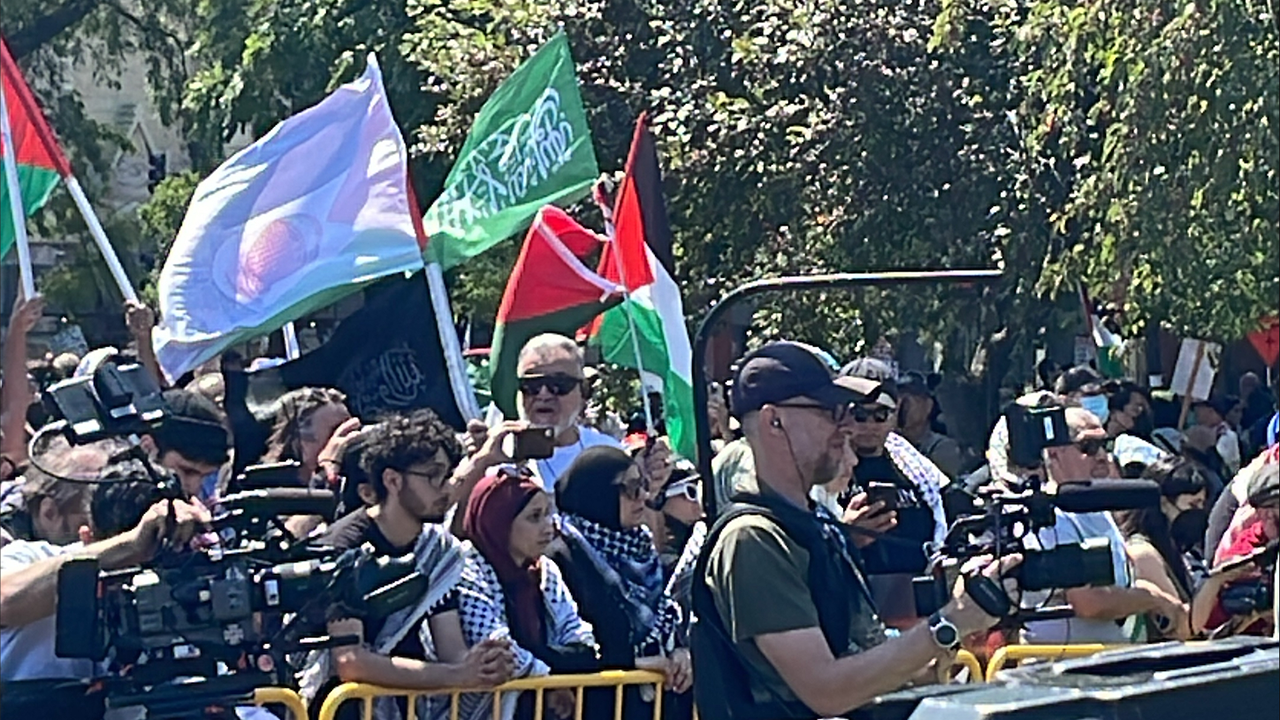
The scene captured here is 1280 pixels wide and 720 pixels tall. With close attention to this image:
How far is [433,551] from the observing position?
5.64 metres

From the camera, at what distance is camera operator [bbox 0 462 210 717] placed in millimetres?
4758

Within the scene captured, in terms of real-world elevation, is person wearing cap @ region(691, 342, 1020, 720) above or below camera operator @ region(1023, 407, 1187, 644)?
above

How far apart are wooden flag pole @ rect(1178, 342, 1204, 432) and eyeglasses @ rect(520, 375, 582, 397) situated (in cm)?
949

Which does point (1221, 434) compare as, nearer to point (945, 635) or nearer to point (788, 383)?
point (788, 383)

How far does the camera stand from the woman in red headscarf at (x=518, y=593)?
5.83m

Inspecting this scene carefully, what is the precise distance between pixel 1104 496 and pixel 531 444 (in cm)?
194

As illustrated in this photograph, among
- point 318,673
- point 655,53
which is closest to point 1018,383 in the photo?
point 655,53

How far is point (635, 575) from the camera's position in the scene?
251 inches

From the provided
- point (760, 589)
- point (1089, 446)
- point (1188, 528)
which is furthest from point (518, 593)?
point (1188, 528)

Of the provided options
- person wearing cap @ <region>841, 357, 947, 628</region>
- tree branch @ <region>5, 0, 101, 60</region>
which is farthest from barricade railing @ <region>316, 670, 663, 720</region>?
tree branch @ <region>5, 0, 101, 60</region>

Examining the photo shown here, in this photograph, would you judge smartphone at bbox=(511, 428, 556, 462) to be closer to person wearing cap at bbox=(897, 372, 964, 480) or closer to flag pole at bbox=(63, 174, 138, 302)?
flag pole at bbox=(63, 174, 138, 302)

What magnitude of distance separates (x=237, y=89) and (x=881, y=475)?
19.2 m

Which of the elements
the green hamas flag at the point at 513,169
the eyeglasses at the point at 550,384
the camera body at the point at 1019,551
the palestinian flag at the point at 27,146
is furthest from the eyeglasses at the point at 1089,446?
the palestinian flag at the point at 27,146

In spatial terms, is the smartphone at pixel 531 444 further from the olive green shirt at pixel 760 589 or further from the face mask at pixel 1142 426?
the face mask at pixel 1142 426
